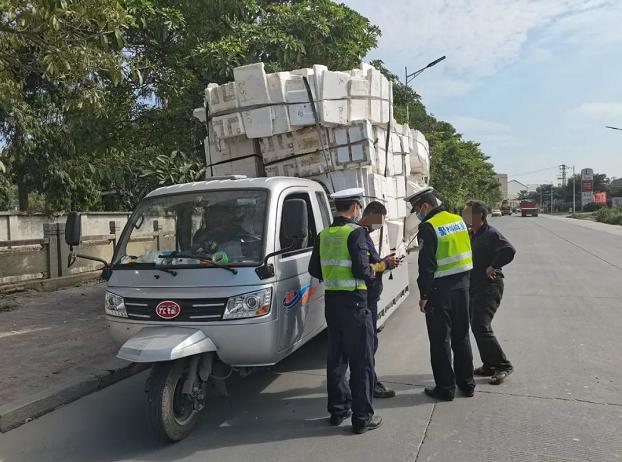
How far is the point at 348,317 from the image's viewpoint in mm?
4125

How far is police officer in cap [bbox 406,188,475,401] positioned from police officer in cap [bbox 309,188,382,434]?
779mm

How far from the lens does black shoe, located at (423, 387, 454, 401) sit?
4.65 metres

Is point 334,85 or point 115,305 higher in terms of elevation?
point 334,85

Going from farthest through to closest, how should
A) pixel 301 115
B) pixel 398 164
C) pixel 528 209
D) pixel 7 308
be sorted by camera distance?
1. pixel 528 209
2. pixel 7 308
3. pixel 398 164
4. pixel 301 115

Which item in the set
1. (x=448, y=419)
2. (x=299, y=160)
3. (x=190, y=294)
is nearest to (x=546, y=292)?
(x=299, y=160)

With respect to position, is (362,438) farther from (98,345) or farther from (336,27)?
(336,27)

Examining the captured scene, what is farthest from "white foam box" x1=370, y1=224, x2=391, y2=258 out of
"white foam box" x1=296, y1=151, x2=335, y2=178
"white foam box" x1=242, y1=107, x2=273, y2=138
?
"white foam box" x1=242, y1=107, x2=273, y2=138

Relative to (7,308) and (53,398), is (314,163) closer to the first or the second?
(53,398)

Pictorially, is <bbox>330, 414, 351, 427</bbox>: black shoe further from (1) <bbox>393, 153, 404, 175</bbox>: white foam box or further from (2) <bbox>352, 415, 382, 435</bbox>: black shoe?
(1) <bbox>393, 153, 404, 175</bbox>: white foam box

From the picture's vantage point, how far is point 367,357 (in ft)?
13.5

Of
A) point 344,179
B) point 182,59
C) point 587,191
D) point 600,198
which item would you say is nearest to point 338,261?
point 344,179

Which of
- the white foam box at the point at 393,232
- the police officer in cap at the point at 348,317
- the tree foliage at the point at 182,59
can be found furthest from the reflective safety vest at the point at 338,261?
the tree foliage at the point at 182,59

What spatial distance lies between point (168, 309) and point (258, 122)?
3037mm

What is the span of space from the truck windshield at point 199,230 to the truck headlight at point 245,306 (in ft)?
0.96
